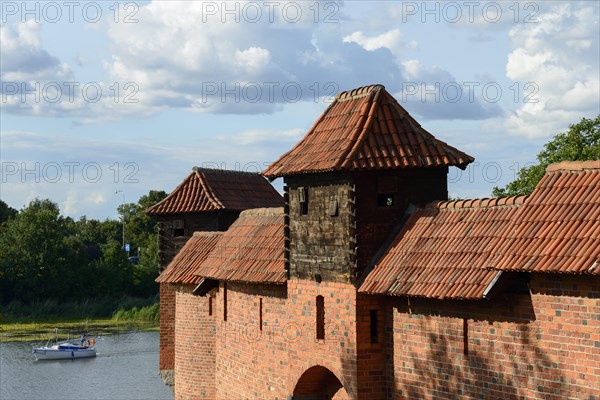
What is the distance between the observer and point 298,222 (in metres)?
17.4

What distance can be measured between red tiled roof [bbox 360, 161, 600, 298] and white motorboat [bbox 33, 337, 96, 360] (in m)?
42.8

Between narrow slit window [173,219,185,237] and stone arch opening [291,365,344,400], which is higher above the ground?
narrow slit window [173,219,185,237]

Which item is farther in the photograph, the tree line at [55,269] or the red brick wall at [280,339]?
Result: the tree line at [55,269]

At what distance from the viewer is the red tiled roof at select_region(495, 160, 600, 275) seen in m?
11.9

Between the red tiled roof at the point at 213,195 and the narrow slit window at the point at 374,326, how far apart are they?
10585mm

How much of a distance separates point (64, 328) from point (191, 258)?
1698 inches

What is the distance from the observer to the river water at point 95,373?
45812 mm

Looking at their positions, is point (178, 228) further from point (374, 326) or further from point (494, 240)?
point (494, 240)

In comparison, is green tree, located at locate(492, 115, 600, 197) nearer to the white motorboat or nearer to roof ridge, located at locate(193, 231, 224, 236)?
roof ridge, located at locate(193, 231, 224, 236)

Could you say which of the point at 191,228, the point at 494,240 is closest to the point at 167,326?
the point at 191,228

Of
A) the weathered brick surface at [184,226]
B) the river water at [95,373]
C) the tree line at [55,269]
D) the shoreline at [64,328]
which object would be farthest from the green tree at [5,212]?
the weathered brick surface at [184,226]

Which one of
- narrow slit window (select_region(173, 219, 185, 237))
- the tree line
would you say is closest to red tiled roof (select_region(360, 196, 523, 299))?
narrow slit window (select_region(173, 219, 185, 237))

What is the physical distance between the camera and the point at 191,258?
2397cm

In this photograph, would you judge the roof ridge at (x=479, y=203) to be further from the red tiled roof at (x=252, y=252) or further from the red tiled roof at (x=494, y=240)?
the red tiled roof at (x=252, y=252)
